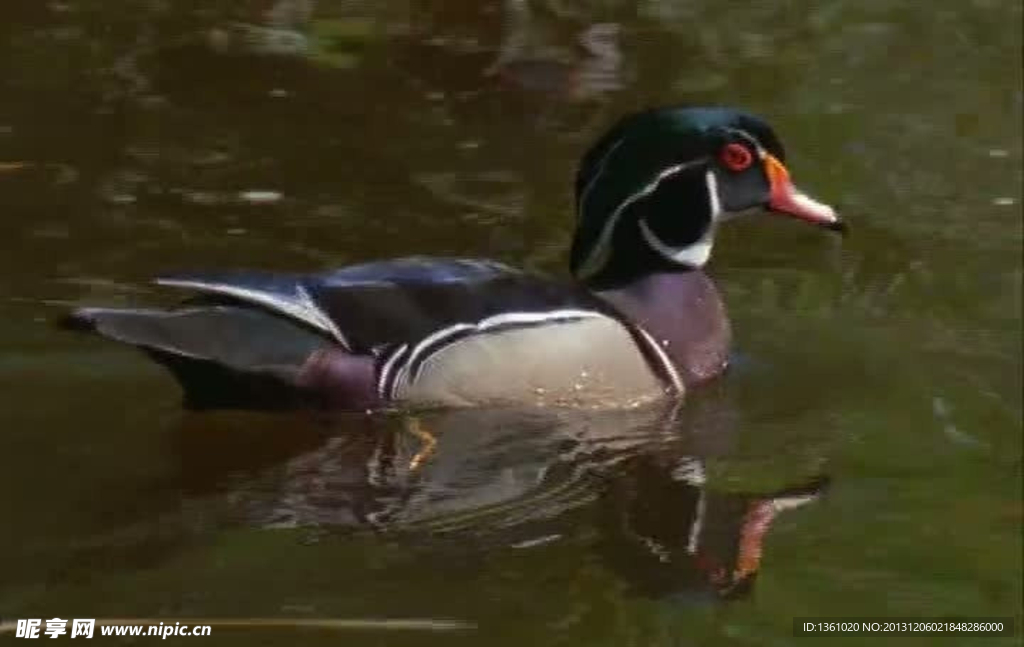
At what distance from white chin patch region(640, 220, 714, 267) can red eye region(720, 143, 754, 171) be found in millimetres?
224

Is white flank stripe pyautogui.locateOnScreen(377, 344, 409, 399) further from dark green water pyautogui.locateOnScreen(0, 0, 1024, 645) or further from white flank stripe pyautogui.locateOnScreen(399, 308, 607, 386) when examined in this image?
dark green water pyautogui.locateOnScreen(0, 0, 1024, 645)

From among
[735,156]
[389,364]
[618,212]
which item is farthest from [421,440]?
[735,156]

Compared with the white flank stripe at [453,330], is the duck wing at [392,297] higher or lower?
higher

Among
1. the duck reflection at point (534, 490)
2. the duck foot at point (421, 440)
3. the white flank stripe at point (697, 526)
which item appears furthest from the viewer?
the duck foot at point (421, 440)

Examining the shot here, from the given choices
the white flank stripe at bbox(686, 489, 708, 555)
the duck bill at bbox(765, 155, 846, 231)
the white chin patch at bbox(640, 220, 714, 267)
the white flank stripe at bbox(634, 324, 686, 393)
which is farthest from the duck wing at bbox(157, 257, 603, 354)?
the duck bill at bbox(765, 155, 846, 231)

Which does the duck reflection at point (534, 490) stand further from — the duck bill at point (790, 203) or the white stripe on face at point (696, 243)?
the duck bill at point (790, 203)

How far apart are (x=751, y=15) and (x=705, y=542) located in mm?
5001

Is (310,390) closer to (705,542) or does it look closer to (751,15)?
(705,542)

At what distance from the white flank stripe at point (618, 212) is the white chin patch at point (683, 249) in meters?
0.09

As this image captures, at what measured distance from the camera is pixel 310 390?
19.2ft

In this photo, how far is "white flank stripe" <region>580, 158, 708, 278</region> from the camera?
20.9 ft

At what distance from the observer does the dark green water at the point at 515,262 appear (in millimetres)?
5129

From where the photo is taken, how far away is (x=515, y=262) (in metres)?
7.12

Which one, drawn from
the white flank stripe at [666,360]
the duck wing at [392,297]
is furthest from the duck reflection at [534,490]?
the duck wing at [392,297]
